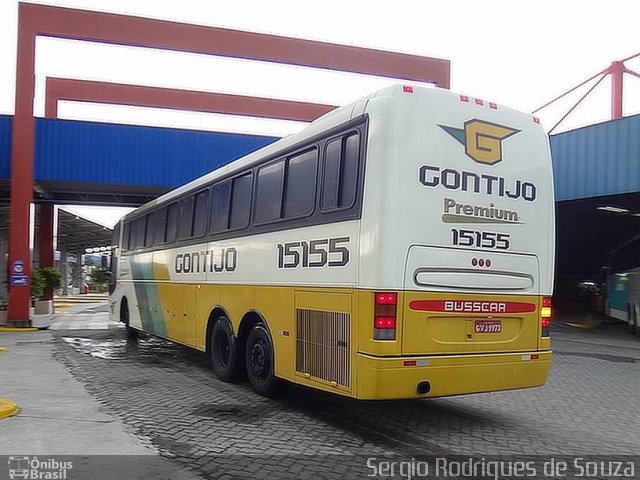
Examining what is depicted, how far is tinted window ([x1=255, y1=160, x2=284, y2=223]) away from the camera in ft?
24.9

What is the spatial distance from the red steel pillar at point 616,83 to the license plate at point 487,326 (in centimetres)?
1813

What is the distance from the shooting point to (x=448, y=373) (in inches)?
236

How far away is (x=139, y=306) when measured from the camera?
13812 millimetres

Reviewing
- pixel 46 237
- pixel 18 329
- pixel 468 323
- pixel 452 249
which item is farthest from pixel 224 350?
pixel 46 237

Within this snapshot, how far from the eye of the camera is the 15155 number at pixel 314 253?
244 inches

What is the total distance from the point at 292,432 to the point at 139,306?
8410 millimetres

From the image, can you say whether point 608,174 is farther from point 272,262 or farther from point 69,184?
point 69,184

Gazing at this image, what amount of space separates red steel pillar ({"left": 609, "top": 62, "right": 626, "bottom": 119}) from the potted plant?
19.8 meters

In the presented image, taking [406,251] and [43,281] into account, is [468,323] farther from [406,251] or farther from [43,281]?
[43,281]

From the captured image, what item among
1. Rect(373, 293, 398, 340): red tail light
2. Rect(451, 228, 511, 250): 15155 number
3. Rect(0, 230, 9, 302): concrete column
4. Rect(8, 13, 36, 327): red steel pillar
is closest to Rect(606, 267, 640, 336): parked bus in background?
Rect(451, 228, 511, 250): 15155 number

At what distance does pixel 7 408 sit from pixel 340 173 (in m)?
4.48

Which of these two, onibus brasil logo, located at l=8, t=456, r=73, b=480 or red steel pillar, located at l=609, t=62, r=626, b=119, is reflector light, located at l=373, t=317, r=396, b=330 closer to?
onibus brasil logo, located at l=8, t=456, r=73, b=480

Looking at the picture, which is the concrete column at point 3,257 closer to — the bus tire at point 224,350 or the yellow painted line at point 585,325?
the bus tire at point 224,350

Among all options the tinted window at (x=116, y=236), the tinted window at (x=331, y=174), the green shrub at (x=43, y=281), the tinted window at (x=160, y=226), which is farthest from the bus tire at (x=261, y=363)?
the green shrub at (x=43, y=281)
